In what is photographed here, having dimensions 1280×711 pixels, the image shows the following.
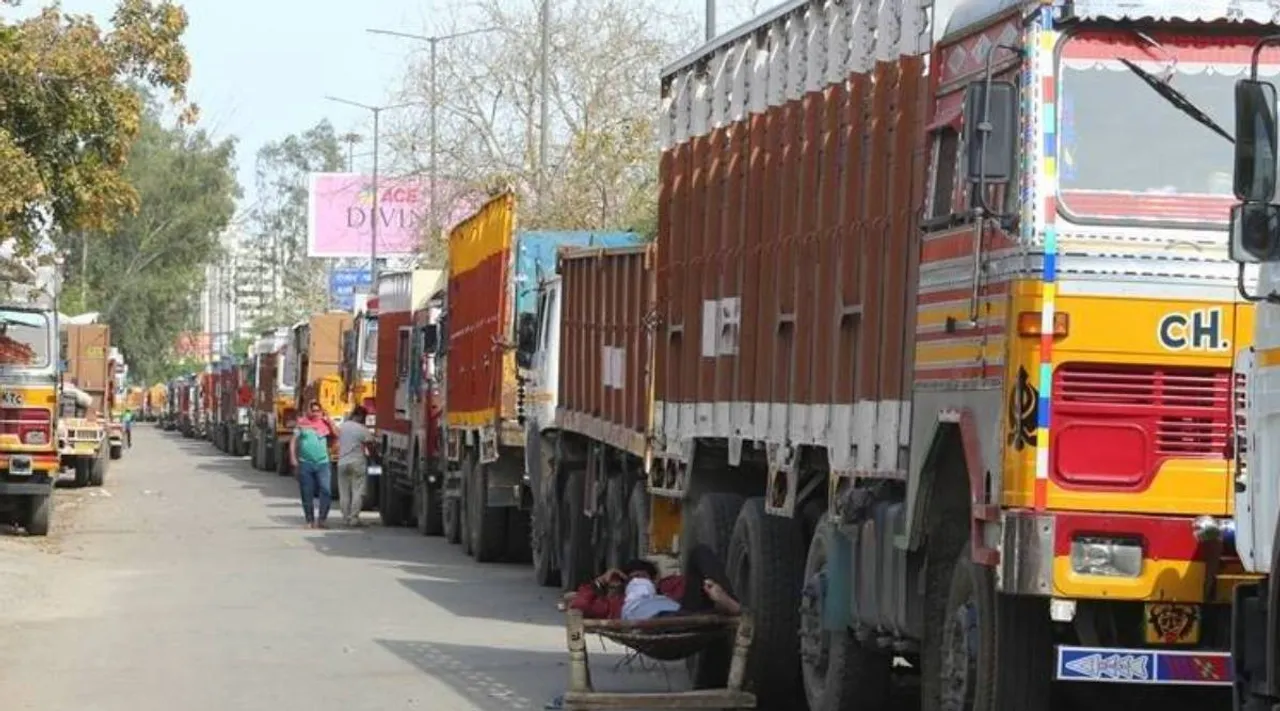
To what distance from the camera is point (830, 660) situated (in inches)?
522

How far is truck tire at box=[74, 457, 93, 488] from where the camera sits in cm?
4616

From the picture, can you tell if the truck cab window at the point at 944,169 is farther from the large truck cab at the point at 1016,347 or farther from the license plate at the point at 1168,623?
the license plate at the point at 1168,623

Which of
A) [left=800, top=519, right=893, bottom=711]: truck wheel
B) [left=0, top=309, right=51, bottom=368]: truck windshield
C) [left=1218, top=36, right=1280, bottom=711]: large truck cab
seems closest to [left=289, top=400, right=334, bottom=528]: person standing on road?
[left=0, top=309, right=51, bottom=368]: truck windshield

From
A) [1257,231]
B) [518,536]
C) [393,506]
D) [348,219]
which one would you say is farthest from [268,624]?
[348,219]

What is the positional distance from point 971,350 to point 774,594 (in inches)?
140

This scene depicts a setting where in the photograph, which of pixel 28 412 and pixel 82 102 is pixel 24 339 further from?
pixel 82 102

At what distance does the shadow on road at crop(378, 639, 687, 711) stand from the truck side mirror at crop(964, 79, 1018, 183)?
5313 millimetres

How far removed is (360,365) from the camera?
4159 centimetres

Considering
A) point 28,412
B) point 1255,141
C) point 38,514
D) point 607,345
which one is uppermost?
point 1255,141

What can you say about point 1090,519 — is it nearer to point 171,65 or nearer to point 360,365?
point 171,65

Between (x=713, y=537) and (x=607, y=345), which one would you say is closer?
(x=713, y=537)

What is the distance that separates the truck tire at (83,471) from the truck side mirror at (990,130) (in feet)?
121

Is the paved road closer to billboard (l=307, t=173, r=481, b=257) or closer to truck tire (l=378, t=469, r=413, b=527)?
truck tire (l=378, t=469, r=413, b=527)

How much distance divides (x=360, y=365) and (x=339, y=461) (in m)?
6.99
